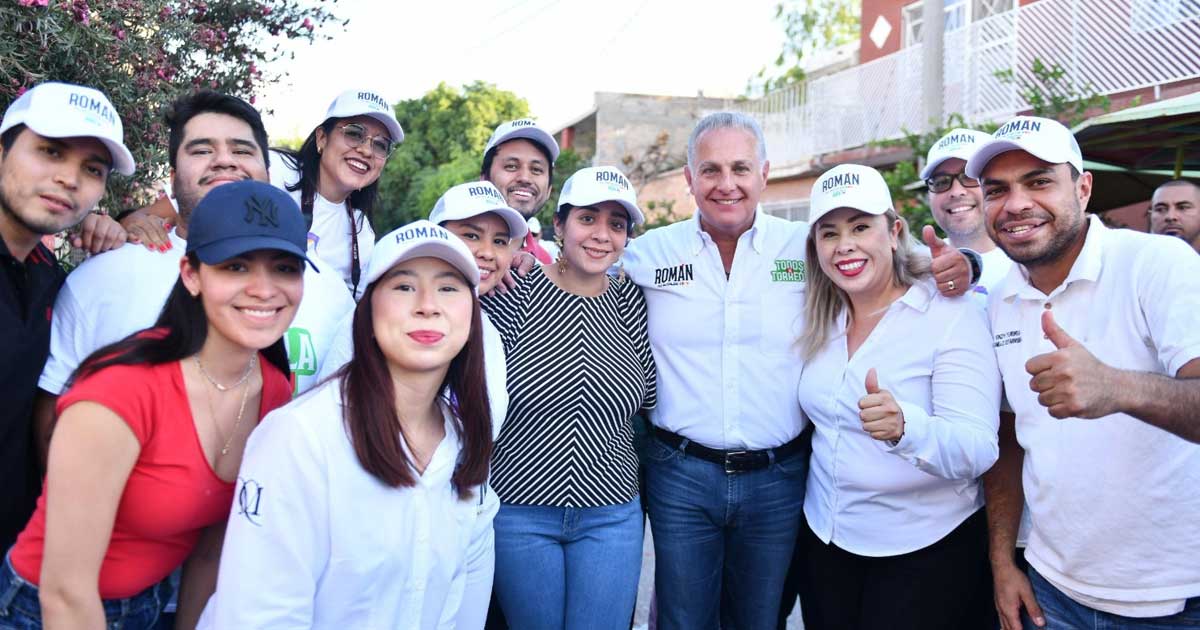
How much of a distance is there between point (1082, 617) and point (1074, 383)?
3.20ft

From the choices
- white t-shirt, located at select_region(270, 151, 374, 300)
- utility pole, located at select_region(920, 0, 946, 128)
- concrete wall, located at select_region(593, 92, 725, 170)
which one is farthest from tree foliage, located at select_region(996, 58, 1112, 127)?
concrete wall, located at select_region(593, 92, 725, 170)

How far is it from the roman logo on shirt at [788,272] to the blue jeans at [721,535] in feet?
2.61

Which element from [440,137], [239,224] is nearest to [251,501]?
[239,224]

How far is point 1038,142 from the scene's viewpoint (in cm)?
307

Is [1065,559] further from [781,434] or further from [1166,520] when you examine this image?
[781,434]

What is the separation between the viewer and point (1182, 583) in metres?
2.76

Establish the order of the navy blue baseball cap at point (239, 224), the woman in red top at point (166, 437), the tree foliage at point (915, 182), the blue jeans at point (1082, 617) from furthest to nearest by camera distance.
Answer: the tree foliage at point (915, 182)
the blue jeans at point (1082, 617)
the navy blue baseball cap at point (239, 224)
the woman in red top at point (166, 437)

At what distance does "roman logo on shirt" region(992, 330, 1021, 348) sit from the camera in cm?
319

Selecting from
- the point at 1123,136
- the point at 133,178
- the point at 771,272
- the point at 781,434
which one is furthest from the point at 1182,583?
the point at 133,178

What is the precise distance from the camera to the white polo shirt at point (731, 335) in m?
3.80

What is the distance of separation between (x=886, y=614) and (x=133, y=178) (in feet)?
15.5

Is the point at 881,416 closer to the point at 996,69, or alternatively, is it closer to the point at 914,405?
the point at 914,405

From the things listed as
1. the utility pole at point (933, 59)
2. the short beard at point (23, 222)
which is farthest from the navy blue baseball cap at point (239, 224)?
the utility pole at point (933, 59)

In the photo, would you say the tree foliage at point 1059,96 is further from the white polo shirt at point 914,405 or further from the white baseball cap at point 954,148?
the white polo shirt at point 914,405
